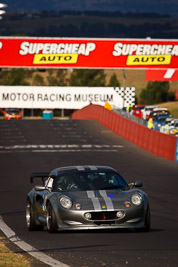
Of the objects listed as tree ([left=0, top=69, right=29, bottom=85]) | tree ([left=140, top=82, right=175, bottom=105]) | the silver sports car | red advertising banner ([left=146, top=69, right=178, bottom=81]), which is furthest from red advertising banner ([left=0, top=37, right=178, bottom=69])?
the silver sports car

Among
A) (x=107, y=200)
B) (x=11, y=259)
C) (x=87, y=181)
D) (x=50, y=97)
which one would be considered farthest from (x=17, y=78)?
(x=11, y=259)

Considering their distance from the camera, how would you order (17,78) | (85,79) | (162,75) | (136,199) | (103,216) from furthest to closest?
(85,79)
(17,78)
(162,75)
(136,199)
(103,216)

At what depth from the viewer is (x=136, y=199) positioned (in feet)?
39.1

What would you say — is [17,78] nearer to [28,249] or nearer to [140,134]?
[140,134]

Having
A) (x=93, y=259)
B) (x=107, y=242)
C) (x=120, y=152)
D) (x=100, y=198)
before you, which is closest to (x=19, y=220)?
(x=100, y=198)

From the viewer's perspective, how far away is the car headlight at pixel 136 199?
11.9m

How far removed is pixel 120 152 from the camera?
1427 inches

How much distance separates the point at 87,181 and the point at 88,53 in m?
53.3

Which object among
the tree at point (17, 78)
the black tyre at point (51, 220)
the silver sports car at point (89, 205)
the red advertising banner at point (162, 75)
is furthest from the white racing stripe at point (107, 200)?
the tree at point (17, 78)

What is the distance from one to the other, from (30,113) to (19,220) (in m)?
78.2

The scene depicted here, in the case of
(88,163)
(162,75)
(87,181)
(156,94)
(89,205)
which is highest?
(162,75)

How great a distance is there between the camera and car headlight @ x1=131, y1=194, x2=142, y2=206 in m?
11.9

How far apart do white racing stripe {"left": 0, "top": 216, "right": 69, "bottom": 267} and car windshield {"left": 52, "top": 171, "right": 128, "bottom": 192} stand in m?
1.05

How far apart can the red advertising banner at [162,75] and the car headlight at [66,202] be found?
5609cm
